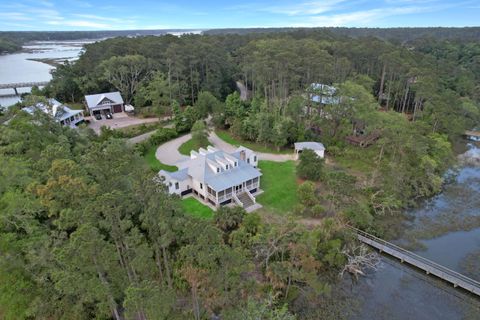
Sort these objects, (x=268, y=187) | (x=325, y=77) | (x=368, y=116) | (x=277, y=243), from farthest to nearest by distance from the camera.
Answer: (x=325, y=77)
(x=368, y=116)
(x=268, y=187)
(x=277, y=243)

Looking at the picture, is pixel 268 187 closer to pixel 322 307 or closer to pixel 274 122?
pixel 274 122

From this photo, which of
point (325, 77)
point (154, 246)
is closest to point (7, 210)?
point (154, 246)

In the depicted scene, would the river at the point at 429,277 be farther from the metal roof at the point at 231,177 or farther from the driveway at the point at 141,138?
the driveway at the point at 141,138

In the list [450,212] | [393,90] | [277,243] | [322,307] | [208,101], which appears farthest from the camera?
[393,90]

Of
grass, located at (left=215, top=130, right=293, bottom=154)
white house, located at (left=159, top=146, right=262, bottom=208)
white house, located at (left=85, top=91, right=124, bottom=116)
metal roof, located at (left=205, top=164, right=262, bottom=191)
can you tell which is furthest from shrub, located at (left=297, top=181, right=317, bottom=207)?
white house, located at (left=85, top=91, right=124, bottom=116)

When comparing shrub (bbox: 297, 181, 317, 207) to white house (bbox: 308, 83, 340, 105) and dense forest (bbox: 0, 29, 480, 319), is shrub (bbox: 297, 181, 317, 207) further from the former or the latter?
white house (bbox: 308, 83, 340, 105)

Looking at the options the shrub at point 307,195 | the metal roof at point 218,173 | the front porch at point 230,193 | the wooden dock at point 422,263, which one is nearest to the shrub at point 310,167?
the shrub at point 307,195
